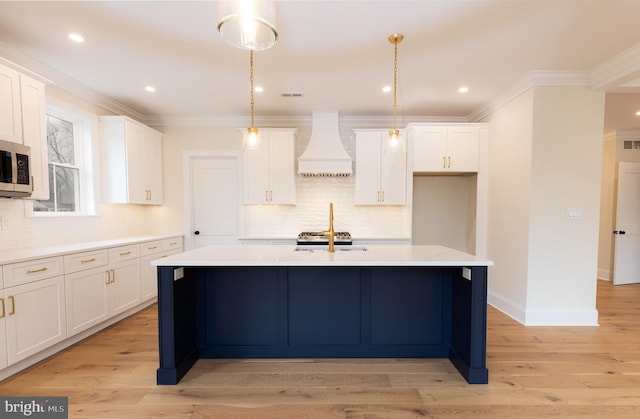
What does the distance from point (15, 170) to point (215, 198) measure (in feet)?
7.80

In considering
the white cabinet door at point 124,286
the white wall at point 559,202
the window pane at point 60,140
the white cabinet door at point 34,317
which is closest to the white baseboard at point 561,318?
the white wall at point 559,202

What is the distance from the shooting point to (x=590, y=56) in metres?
2.64

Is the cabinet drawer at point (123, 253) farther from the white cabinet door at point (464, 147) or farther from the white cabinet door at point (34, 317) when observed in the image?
the white cabinet door at point (464, 147)

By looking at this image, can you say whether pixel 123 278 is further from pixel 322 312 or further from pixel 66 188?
pixel 322 312

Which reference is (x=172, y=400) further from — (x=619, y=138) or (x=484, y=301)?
(x=619, y=138)

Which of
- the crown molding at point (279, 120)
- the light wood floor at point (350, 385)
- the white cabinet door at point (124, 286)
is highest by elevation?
the crown molding at point (279, 120)

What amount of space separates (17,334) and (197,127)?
3.28 m

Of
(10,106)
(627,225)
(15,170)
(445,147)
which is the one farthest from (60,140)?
(627,225)

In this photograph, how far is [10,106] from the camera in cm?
229

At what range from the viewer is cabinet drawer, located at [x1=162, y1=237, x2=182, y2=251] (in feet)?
13.0

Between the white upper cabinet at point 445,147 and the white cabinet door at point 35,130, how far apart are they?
4137mm

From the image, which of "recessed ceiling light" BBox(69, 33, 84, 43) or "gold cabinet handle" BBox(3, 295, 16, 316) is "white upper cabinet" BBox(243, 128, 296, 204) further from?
"gold cabinet handle" BBox(3, 295, 16, 316)

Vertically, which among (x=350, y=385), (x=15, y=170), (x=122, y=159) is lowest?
(x=350, y=385)

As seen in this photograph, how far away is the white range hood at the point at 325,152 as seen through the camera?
397 cm
